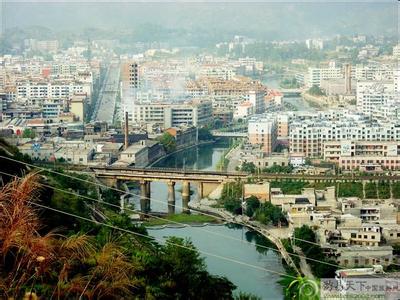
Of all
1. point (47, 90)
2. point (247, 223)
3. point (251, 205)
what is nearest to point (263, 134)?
point (251, 205)

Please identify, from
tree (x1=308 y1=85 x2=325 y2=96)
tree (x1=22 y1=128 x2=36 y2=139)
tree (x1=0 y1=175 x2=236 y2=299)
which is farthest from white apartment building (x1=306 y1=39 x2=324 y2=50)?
tree (x1=0 y1=175 x2=236 y2=299)

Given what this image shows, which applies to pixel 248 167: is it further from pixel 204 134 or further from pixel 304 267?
pixel 204 134

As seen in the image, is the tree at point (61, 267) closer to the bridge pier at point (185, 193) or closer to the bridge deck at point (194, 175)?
the bridge pier at point (185, 193)

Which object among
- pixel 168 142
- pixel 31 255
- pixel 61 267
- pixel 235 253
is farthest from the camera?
pixel 168 142

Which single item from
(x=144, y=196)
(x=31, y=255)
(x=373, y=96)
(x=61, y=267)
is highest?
(x=31, y=255)

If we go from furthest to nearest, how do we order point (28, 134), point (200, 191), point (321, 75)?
point (321, 75)
point (28, 134)
point (200, 191)

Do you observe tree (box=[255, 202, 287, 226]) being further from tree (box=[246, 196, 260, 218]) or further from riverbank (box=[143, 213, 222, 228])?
riverbank (box=[143, 213, 222, 228])

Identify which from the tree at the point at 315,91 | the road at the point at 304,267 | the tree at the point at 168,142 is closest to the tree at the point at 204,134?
the tree at the point at 168,142
